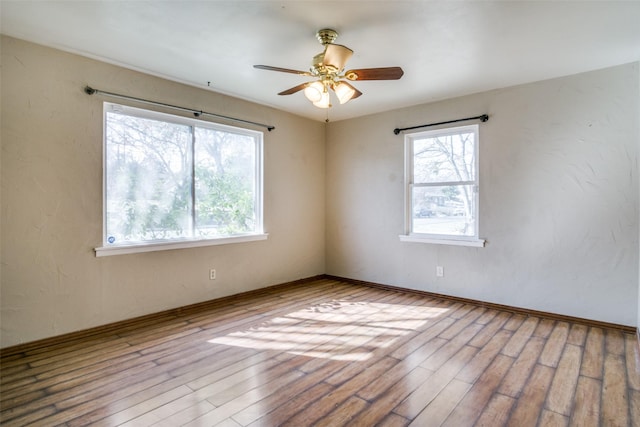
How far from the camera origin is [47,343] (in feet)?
9.20

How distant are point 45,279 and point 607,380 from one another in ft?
14.0

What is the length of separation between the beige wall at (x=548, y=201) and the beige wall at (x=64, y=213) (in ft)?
9.01

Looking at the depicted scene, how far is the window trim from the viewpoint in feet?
13.1

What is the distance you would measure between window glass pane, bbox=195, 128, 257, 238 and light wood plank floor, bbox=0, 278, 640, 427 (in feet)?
3.60

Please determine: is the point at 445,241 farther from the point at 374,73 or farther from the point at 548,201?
the point at 374,73

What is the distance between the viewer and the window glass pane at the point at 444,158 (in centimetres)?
411

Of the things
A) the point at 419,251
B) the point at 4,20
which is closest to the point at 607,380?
the point at 419,251

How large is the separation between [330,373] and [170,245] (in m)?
2.18

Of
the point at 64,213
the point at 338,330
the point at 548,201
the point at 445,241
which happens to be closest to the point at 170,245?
the point at 64,213

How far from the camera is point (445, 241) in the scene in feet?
13.9

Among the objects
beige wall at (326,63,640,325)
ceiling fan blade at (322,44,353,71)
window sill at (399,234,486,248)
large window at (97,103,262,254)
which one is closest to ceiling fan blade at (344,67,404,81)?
ceiling fan blade at (322,44,353,71)

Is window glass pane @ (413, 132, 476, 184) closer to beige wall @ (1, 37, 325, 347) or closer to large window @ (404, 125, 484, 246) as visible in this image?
large window @ (404, 125, 484, 246)

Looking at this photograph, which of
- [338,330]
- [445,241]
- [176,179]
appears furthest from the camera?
[445,241]

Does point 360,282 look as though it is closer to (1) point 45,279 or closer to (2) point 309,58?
(2) point 309,58
